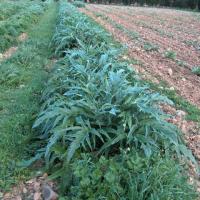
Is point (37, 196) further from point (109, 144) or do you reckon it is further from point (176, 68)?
point (176, 68)

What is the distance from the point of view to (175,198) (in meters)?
3.05

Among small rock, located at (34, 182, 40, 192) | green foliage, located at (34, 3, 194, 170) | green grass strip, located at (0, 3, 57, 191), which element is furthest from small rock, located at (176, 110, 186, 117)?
small rock, located at (34, 182, 40, 192)

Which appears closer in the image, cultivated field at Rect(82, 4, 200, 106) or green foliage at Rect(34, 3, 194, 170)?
green foliage at Rect(34, 3, 194, 170)

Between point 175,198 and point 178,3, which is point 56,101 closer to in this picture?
point 175,198

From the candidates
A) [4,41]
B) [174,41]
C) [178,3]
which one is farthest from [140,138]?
[178,3]

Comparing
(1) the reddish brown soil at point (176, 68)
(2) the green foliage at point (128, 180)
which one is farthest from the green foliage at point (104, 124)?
(1) the reddish brown soil at point (176, 68)

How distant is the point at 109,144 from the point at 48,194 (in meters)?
Result: 0.72

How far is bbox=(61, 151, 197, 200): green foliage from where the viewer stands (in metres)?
3.04

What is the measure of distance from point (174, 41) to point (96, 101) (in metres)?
8.02

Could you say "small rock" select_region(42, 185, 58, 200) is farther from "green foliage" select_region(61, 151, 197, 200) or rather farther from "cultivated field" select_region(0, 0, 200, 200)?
"green foliage" select_region(61, 151, 197, 200)

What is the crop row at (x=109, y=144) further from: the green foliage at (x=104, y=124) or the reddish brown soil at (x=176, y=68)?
the reddish brown soil at (x=176, y=68)

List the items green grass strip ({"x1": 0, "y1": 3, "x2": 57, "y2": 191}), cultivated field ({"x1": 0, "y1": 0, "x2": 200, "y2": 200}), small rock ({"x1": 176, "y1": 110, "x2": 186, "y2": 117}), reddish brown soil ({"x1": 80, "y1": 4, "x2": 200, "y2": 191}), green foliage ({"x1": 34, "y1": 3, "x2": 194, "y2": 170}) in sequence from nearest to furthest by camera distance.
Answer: cultivated field ({"x1": 0, "y1": 0, "x2": 200, "y2": 200}) → green foliage ({"x1": 34, "y1": 3, "x2": 194, "y2": 170}) → green grass strip ({"x1": 0, "y1": 3, "x2": 57, "y2": 191}) → reddish brown soil ({"x1": 80, "y1": 4, "x2": 200, "y2": 191}) → small rock ({"x1": 176, "y1": 110, "x2": 186, "y2": 117})

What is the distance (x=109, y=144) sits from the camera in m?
3.62

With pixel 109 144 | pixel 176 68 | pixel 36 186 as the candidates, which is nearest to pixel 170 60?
pixel 176 68
